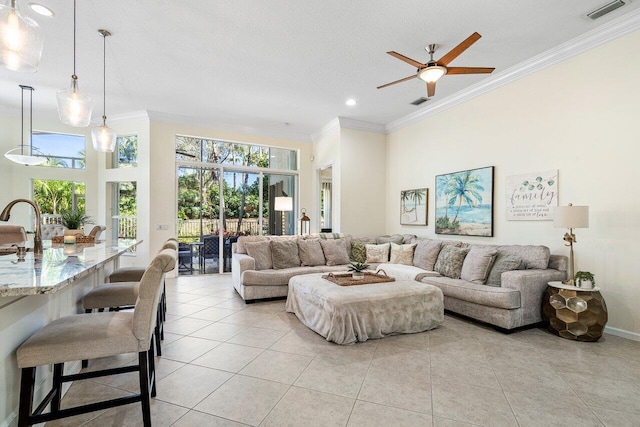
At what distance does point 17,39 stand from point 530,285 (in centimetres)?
465

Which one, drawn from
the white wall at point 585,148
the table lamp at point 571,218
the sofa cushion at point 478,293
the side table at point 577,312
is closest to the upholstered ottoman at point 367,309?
the sofa cushion at point 478,293

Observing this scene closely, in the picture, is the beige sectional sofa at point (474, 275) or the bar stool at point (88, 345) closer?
the bar stool at point (88, 345)

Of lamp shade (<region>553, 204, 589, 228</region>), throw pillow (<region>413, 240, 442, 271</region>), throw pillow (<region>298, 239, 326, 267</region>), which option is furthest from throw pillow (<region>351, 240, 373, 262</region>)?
lamp shade (<region>553, 204, 589, 228</region>)

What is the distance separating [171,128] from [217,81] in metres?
2.10

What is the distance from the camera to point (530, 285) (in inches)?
127

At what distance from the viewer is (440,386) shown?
2.16m

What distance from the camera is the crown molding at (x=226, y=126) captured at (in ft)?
19.2

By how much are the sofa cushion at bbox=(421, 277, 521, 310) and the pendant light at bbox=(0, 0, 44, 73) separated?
429cm

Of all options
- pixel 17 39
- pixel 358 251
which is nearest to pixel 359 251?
pixel 358 251

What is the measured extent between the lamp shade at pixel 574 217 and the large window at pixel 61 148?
795 centimetres

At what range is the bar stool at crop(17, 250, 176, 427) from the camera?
1.42 meters

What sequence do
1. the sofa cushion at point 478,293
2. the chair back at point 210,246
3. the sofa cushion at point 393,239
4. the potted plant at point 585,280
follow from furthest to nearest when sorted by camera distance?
1. the chair back at point 210,246
2. the sofa cushion at point 393,239
3. the sofa cushion at point 478,293
4. the potted plant at point 585,280

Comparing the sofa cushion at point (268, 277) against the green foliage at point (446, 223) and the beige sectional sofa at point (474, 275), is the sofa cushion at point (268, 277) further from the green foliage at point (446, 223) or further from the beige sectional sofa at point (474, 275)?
the green foliage at point (446, 223)

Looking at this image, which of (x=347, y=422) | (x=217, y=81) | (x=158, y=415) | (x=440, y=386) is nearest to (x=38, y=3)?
(x=217, y=81)
